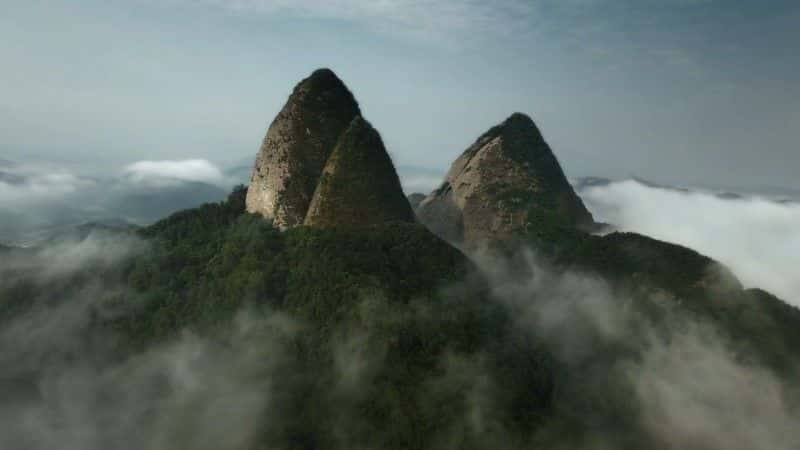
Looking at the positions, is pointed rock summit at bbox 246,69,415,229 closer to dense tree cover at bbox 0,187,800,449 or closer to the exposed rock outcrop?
the exposed rock outcrop

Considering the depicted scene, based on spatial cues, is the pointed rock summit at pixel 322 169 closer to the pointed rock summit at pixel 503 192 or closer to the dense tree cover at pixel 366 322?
the dense tree cover at pixel 366 322

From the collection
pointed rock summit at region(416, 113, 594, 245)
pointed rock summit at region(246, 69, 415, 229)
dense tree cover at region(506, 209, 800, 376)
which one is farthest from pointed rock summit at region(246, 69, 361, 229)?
dense tree cover at region(506, 209, 800, 376)

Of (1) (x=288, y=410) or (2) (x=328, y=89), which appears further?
(2) (x=328, y=89)

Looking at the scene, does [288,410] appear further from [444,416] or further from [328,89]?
[328,89]

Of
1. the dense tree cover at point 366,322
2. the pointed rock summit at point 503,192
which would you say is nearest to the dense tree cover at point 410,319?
the dense tree cover at point 366,322

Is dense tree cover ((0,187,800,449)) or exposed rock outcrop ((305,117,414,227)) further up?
exposed rock outcrop ((305,117,414,227))

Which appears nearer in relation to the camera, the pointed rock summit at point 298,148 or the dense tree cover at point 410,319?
the dense tree cover at point 410,319

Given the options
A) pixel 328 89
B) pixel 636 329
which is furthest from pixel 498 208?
pixel 328 89

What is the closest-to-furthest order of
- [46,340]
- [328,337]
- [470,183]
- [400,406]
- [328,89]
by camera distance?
[400,406], [328,337], [46,340], [328,89], [470,183]

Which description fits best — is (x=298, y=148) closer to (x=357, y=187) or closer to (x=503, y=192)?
(x=357, y=187)
